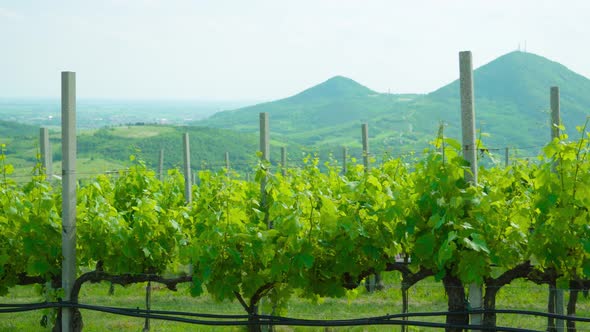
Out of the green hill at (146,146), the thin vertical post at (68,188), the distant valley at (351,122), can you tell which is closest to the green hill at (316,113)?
the distant valley at (351,122)

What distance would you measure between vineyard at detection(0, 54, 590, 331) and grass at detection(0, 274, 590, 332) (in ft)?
7.36

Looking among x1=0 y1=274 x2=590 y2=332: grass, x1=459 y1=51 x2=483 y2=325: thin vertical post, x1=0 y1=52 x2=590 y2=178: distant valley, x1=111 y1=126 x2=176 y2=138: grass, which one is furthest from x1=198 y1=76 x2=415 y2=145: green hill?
x1=459 y1=51 x2=483 y2=325: thin vertical post

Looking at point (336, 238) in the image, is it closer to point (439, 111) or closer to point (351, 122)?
point (439, 111)

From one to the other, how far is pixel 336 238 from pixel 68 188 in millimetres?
2564

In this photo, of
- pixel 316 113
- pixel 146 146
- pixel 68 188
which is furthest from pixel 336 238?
pixel 316 113

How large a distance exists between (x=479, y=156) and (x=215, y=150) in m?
52.8

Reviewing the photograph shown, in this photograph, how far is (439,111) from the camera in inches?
4023

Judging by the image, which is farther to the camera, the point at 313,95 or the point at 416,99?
the point at 313,95

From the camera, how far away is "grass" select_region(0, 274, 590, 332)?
9969mm

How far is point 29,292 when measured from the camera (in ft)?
43.2

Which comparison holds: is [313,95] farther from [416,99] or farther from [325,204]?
[325,204]

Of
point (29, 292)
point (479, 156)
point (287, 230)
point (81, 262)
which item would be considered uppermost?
point (479, 156)

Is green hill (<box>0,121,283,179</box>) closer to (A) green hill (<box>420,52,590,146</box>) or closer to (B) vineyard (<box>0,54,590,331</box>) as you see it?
(A) green hill (<box>420,52,590,146</box>)

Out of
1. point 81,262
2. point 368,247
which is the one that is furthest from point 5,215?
point 368,247
